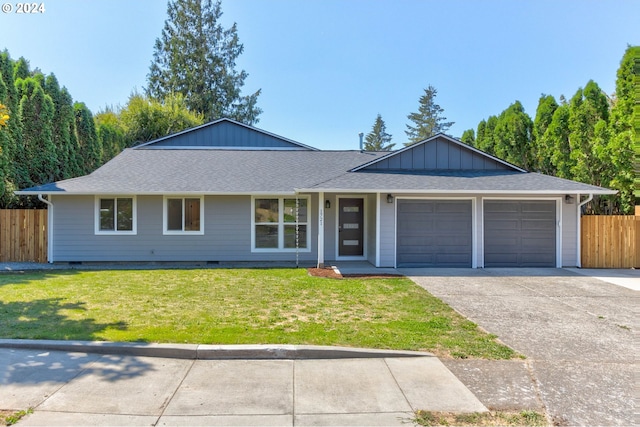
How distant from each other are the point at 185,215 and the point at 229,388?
9014mm

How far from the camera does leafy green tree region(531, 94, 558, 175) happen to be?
54.7ft

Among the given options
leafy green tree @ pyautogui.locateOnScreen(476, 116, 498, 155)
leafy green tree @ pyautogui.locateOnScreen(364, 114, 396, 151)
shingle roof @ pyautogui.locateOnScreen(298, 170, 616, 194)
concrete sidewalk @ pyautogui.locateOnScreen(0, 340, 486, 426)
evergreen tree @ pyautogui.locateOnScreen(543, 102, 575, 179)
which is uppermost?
leafy green tree @ pyautogui.locateOnScreen(364, 114, 396, 151)

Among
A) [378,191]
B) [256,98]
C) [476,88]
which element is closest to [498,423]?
[378,191]

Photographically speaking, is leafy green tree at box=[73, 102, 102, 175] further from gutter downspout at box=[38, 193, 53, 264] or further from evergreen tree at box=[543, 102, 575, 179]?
evergreen tree at box=[543, 102, 575, 179]

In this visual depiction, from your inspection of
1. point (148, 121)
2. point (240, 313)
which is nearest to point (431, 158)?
point (240, 313)

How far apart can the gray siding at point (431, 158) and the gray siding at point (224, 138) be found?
6053 millimetres

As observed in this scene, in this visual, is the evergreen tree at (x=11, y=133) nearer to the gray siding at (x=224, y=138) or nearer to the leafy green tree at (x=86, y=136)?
the leafy green tree at (x=86, y=136)

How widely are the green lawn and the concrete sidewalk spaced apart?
41 centimetres

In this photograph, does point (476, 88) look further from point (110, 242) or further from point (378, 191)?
point (110, 242)

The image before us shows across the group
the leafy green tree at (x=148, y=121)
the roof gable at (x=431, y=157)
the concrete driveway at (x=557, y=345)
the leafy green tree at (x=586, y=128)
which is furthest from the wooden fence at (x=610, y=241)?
the leafy green tree at (x=148, y=121)

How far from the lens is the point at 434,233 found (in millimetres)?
11180

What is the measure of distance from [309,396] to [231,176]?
10088mm

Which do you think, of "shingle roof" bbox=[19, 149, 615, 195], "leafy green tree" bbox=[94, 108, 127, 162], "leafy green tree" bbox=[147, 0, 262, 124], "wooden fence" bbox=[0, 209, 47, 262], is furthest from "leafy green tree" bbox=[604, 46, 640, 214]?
"leafy green tree" bbox=[147, 0, 262, 124]

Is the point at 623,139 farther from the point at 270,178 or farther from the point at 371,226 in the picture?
the point at 270,178
